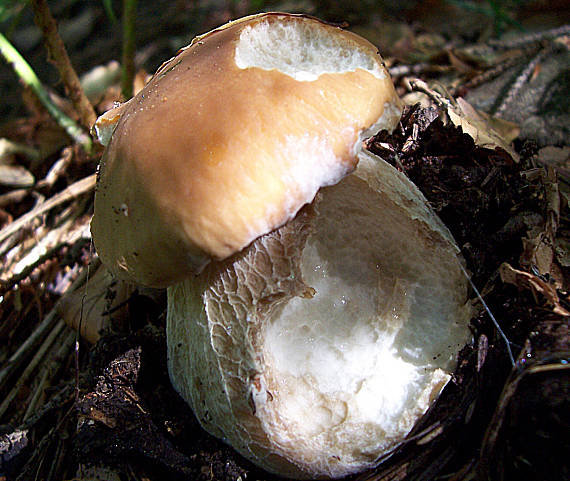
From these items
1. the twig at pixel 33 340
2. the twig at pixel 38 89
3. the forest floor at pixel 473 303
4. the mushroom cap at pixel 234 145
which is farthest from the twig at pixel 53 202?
the mushroom cap at pixel 234 145

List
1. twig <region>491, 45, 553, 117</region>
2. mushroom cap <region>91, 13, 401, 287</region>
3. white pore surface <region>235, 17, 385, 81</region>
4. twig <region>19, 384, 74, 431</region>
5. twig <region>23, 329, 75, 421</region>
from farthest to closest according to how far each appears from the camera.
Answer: twig <region>491, 45, 553, 117</region> → twig <region>23, 329, 75, 421</region> → twig <region>19, 384, 74, 431</region> → white pore surface <region>235, 17, 385, 81</region> → mushroom cap <region>91, 13, 401, 287</region>

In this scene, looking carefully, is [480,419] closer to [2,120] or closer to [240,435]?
[240,435]

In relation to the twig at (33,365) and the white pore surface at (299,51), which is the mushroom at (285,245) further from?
the twig at (33,365)

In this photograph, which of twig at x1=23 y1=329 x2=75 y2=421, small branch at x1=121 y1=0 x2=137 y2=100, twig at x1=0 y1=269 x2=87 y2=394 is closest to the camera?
twig at x1=23 y1=329 x2=75 y2=421

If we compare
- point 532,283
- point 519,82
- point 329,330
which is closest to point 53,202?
point 329,330


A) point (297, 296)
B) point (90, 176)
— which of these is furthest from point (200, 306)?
point (90, 176)

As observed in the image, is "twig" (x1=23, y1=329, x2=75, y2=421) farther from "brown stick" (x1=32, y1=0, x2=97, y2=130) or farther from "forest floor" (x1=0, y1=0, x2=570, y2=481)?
"brown stick" (x1=32, y1=0, x2=97, y2=130)

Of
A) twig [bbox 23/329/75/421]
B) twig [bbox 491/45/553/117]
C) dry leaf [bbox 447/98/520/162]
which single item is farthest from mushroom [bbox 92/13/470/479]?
twig [bbox 491/45/553/117]
